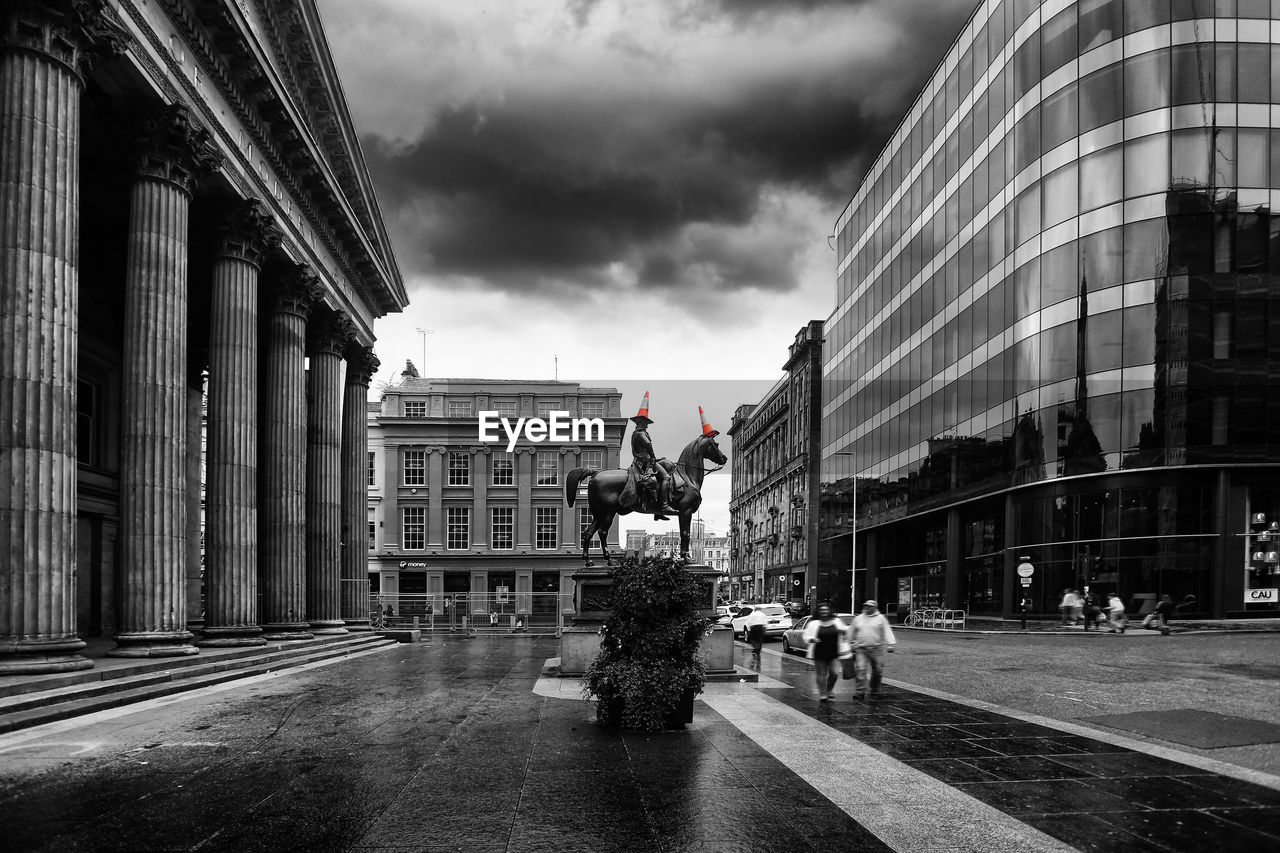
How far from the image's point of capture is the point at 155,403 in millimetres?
18453

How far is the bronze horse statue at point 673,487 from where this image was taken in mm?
19562

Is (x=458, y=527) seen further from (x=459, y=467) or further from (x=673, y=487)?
(x=673, y=487)

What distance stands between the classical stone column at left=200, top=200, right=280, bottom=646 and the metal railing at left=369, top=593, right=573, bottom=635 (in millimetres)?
21347

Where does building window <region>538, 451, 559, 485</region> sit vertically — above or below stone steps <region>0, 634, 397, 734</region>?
above

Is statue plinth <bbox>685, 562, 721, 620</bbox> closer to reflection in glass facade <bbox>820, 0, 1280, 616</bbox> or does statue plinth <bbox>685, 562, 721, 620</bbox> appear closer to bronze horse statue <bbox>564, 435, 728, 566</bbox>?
bronze horse statue <bbox>564, 435, 728, 566</bbox>

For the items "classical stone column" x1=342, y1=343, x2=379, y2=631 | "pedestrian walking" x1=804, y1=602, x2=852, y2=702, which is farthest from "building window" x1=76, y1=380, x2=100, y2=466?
"pedestrian walking" x1=804, y1=602, x2=852, y2=702

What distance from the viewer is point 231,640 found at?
22.4 metres

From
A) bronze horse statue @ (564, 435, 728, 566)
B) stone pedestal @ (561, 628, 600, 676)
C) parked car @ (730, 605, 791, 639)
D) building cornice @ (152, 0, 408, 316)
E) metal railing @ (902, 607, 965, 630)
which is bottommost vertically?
metal railing @ (902, 607, 965, 630)

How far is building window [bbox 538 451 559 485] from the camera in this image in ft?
258

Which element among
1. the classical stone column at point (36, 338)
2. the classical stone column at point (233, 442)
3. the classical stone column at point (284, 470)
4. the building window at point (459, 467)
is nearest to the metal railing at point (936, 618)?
the classical stone column at point (284, 470)

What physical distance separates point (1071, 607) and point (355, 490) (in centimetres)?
2969

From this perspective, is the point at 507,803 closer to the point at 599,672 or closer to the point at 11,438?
the point at 599,672

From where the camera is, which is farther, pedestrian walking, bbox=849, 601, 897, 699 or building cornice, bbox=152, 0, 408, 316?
building cornice, bbox=152, 0, 408, 316

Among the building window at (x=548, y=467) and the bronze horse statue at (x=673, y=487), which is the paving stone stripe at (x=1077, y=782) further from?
the building window at (x=548, y=467)
